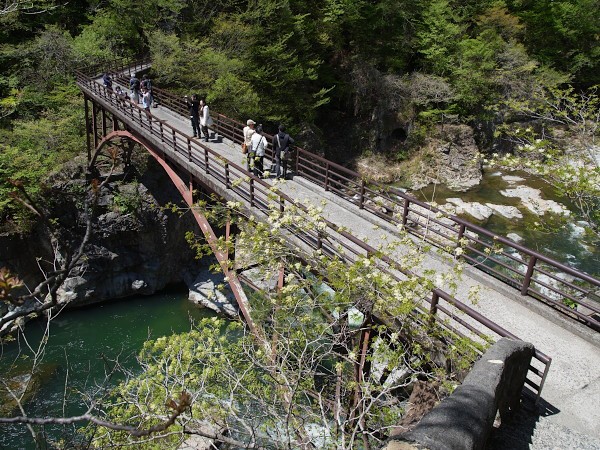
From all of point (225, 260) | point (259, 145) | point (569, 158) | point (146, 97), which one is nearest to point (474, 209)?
point (569, 158)

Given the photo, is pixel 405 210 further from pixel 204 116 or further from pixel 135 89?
pixel 135 89

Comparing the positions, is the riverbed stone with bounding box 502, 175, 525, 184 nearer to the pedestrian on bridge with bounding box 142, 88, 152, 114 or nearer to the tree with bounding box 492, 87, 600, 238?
the tree with bounding box 492, 87, 600, 238

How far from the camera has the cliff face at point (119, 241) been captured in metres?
18.1

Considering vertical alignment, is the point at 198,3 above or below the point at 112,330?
above

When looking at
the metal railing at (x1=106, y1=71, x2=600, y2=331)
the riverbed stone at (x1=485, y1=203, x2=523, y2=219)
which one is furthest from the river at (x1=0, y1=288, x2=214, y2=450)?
the riverbed stone at (x1=485, y1=203, x2=523, y2=219)

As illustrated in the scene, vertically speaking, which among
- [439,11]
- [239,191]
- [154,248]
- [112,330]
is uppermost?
[439,11]

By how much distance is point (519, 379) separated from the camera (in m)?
4.82

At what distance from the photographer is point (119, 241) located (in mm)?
19359

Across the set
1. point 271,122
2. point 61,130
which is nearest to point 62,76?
point 61,130

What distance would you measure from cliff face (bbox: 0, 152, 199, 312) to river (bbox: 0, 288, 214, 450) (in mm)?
783

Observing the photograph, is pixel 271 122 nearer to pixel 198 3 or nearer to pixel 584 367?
pixel 198 3

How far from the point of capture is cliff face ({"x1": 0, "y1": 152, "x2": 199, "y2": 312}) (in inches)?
713

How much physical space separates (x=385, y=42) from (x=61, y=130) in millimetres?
22895

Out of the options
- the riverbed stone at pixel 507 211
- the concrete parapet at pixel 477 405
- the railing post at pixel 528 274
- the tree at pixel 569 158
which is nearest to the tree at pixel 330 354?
the concrete parapet at pixel 477 405
